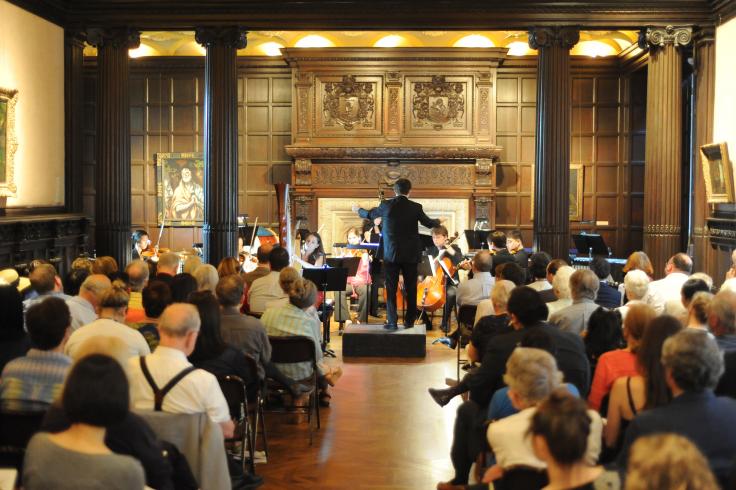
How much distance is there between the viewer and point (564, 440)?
2594 mm

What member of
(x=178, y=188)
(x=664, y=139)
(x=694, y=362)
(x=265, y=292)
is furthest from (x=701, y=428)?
(x=178, y=188)

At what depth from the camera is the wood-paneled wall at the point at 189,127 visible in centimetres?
1593

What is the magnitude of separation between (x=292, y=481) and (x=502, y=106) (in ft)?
37.1

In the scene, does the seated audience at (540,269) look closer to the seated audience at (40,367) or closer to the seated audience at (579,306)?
the seated audience at (579,306)

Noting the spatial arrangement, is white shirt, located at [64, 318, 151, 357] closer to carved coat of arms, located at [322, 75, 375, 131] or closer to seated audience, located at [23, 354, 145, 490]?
seated audience, located at [23, 354, 145, 490]

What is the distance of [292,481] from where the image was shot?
5.59 metres

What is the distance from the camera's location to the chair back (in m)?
6.35

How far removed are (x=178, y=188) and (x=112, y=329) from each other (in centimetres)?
1135

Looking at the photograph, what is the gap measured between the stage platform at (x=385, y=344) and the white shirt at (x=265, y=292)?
2.16m

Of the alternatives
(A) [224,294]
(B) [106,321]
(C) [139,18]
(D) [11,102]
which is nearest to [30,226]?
(D) [11,102]

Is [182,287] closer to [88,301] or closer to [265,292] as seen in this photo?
[88,301]

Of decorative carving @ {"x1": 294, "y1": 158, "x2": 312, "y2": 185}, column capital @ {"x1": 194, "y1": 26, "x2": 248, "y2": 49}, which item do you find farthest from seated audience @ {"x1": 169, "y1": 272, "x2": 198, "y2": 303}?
decorative carving @ {"x1": 294, "y1": 158, "x2": 312, "y2": 185}

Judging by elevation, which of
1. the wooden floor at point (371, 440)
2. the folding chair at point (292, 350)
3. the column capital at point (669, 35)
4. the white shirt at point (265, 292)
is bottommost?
the wooden floor at point (371, 440)

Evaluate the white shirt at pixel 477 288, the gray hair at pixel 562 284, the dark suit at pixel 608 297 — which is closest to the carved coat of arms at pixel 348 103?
the white shirt at pixel 477 288
